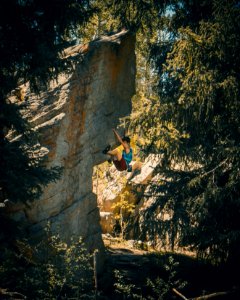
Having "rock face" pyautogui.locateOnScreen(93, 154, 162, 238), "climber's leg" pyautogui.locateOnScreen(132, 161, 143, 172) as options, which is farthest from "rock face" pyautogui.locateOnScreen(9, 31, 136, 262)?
"climber's leg" pyautogui.locateOnScreen(132, 161, 143, 172)

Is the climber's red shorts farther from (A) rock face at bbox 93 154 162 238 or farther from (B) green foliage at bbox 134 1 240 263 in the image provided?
(A) rock face at bbox 93 154 162 238

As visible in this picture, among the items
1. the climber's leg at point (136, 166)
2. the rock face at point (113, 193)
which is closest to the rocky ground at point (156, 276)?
the rock face at point (113, 193)

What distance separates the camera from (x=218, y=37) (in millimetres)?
7648

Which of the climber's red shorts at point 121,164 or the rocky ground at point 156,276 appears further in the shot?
the climber's red shorts at point 121,164

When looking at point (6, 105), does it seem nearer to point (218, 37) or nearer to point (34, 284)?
point (34, 284)

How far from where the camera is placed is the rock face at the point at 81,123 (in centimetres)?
981

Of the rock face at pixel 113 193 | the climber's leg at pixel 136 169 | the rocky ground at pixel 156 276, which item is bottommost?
the rocky ground at pixel 156 276

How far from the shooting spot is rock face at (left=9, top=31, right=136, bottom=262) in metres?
9.81

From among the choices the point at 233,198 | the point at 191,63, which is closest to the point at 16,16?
the point at 191,63

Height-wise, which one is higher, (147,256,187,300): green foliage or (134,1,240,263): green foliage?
(134,1,240,263): green foliage

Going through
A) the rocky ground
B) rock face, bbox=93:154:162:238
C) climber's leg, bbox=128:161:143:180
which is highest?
climber's leg, bbox=128:161:143:180

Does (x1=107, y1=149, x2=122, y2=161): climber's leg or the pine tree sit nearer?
the pine tree

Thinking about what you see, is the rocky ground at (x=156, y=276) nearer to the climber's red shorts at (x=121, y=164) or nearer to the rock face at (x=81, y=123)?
the rock face at (x=81, y=123)

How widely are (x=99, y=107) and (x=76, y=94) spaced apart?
1.08m
